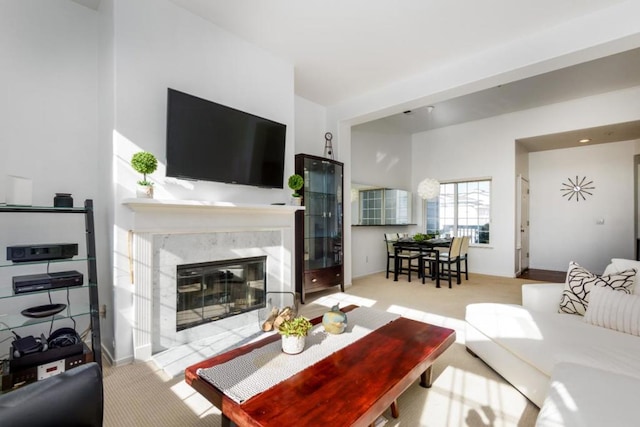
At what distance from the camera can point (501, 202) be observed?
622 cm

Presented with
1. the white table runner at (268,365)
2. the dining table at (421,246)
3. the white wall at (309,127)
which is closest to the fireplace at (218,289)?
the white table runner at (268,365)

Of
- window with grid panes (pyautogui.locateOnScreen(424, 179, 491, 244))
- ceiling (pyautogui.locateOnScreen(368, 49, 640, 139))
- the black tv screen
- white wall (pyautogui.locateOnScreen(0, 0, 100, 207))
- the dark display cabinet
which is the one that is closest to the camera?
white wall (pyautogui.locateOnScreen(0, 0, 100, 207))

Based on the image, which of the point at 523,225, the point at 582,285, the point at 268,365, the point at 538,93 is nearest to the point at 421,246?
the point at 523,225

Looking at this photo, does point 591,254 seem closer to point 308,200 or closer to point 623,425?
point 308,200

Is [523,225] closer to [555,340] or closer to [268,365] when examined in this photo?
[555,340]

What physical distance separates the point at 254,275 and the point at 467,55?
11.6 ft

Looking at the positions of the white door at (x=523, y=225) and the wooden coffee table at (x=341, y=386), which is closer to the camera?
the wooden coffee table at (x=341, y=386)

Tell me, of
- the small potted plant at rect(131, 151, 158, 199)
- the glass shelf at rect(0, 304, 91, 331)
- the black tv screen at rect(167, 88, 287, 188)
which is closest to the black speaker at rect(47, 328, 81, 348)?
the glass shelf at rect(0, 304, 91, 331)

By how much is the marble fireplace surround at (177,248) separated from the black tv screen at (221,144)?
12.7 inches

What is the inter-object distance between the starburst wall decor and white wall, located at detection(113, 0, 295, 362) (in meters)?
6.83

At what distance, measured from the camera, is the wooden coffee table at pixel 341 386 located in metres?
1.22

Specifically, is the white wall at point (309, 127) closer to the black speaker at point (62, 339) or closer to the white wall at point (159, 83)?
the white wall at point (159, 83)

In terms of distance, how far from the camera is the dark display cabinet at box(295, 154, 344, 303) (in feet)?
13.8

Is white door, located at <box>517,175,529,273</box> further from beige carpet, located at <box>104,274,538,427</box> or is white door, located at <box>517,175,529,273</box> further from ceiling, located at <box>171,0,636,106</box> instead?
beige carpet, located at <box>104,274,538,427</box>
